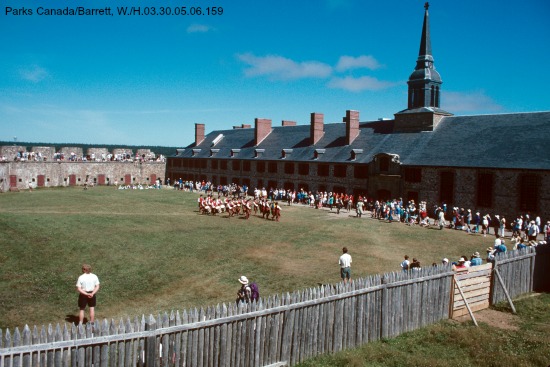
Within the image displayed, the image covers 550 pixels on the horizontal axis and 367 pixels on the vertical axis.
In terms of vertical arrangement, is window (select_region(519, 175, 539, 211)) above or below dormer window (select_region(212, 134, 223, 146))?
below

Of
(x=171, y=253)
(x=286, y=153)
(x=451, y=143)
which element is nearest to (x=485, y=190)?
(x=451, y=143)

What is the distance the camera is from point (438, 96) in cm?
4431

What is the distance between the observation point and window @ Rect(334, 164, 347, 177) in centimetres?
4516

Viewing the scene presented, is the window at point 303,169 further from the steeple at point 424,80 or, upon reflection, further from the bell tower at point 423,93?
the steeple at point 424,80

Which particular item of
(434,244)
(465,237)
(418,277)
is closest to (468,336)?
(418,277)

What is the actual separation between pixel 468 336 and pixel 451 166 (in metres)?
27.3

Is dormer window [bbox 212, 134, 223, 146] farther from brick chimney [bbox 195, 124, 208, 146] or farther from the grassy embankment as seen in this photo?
the grassy embankment

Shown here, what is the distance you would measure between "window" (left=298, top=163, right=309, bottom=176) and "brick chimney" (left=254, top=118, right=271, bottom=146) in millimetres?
11026

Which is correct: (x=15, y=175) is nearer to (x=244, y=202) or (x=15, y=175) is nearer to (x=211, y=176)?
(x=211, y=176)

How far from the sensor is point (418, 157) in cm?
3956

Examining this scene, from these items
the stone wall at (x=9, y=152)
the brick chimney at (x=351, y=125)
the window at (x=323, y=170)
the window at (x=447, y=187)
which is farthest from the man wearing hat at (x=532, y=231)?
the stone wall at (x=9, y=152)

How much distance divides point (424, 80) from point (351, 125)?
8.56 metres

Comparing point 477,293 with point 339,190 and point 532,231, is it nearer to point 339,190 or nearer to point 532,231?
point 532,231

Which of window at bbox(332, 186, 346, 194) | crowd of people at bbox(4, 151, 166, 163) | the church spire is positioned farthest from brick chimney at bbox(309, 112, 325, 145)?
crowd of people at bbox(4, 151, 166, 163)
